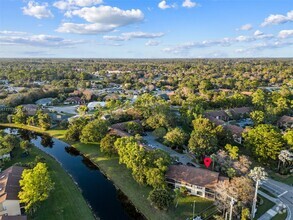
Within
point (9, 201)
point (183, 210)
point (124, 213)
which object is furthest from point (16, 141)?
point (183, 210)

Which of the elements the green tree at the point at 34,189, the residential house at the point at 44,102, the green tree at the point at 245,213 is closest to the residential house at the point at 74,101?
the residential house at the point at 44,102

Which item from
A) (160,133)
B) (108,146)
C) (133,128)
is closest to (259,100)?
(160,133)

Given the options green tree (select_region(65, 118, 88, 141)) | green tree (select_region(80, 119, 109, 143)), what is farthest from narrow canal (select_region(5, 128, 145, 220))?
green tree (select_region(80, 119, 109, 143))

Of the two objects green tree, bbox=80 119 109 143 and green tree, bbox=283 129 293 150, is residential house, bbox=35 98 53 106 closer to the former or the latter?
green tree, bbox=80 119 109 143

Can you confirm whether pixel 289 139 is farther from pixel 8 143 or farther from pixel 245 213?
pixel 8 143

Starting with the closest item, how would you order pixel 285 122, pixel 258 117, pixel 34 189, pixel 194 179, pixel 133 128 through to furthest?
pixel 34 189, pixel 194 179, pixel 133 128, pixel 258 117, pixel 285 122

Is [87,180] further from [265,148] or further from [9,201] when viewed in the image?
[265,148]
